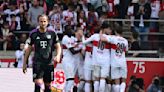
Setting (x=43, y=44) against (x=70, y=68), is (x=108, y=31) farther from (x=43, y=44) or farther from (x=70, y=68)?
(x=43, y=44)

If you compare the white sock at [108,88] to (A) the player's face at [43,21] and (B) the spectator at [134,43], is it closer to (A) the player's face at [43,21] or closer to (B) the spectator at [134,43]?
(A) the player's face at [43,21]

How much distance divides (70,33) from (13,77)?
2.21 metres

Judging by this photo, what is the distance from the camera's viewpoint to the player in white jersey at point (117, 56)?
680 inches

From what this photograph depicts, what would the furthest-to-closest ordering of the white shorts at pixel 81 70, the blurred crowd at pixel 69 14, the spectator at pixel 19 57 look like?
1. the blurred crowd at pixel 69 14
2. the spectator at pixel 19 57
3. the white shorts at pixel 81 70

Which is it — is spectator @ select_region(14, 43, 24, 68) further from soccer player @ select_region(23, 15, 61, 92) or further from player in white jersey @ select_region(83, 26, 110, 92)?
soccer player @ select_region(23, 15, 61, 92)

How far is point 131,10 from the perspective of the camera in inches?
931

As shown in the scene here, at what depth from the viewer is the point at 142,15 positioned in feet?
77.2

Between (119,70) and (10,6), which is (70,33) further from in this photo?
(10,6)

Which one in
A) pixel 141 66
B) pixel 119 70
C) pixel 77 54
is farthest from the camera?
pixel 141 66

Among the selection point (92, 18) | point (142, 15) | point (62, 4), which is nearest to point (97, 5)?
point (92, 18)

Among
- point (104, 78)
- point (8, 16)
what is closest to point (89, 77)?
point (104, 78)

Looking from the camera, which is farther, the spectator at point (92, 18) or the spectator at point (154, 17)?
the spectator at point (154, 17)

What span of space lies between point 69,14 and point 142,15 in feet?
8.70

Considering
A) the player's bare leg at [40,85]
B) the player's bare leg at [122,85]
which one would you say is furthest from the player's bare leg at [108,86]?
the player's bare leg at [40,85]
